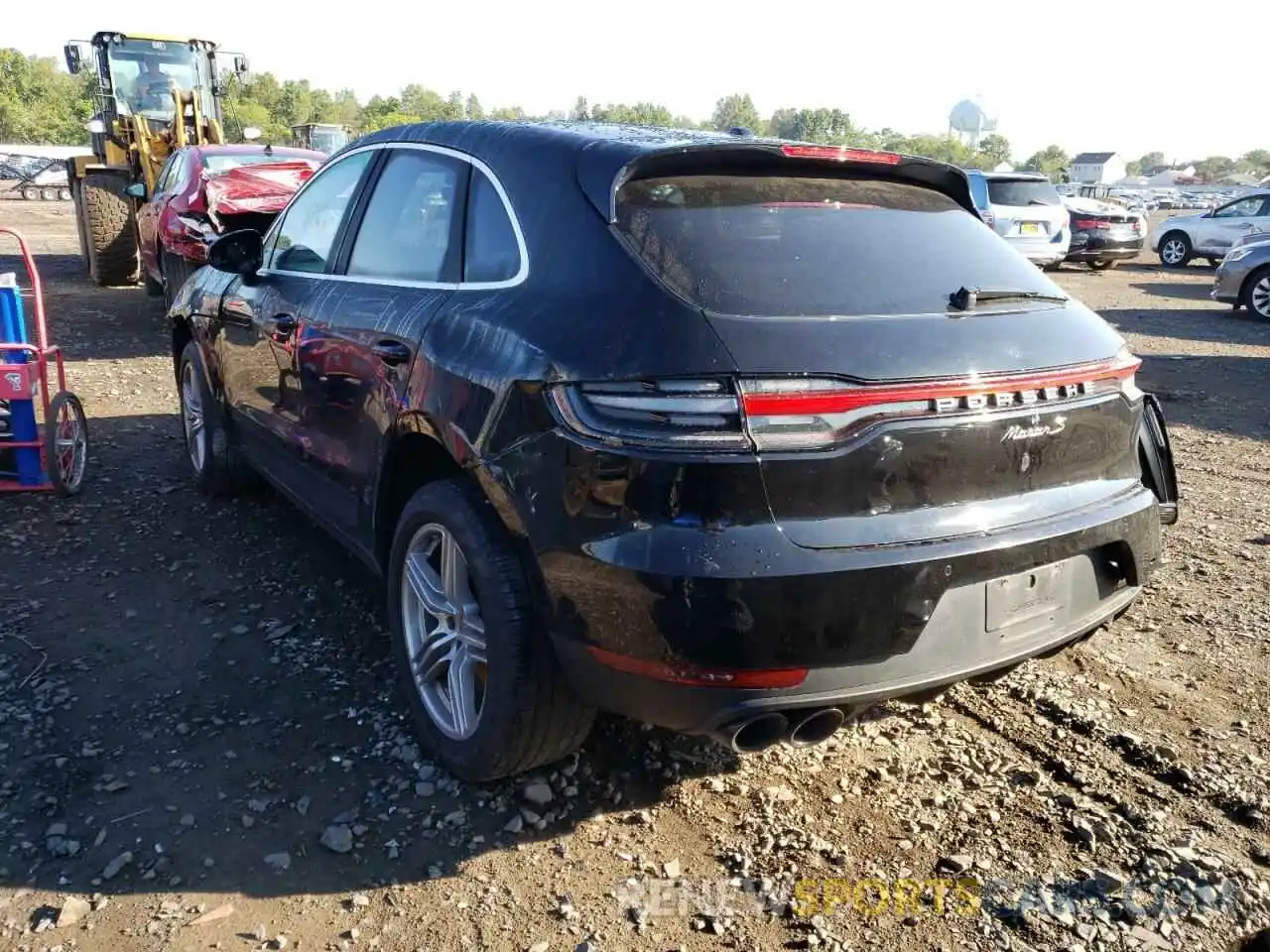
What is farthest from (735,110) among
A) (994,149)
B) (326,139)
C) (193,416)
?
(193,416)

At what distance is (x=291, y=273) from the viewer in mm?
3973

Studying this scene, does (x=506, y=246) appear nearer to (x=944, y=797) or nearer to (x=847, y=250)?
(x=847, y=250)

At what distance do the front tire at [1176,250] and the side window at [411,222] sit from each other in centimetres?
2121

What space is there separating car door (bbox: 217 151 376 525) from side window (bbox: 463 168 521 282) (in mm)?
827

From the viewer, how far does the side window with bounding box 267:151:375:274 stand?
12.4 ft

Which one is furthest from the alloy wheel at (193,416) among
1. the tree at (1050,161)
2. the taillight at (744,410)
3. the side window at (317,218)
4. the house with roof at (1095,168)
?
the house with roof at (1095,168)

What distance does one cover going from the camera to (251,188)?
30.1 feet

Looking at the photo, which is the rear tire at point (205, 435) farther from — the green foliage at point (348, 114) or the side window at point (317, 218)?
the green foliage at point (348, 114)

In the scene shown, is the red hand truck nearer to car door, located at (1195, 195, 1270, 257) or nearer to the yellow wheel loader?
the yellow wheel loader

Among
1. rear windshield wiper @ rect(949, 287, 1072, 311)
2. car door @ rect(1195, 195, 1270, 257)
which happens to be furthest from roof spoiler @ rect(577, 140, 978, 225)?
car door @ rect(1195, 195, 1270, 257)

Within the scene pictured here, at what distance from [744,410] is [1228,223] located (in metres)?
21.4

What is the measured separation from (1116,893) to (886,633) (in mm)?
914

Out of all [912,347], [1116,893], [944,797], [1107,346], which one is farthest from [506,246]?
[1116,893]

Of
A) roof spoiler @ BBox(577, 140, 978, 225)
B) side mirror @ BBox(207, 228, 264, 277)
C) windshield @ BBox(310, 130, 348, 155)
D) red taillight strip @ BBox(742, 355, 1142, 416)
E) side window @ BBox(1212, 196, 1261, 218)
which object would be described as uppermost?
windshield @ BBox(310, 130, 348, 155)
